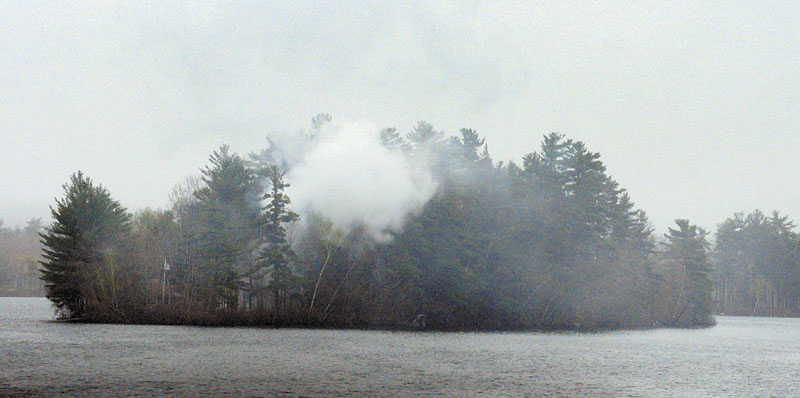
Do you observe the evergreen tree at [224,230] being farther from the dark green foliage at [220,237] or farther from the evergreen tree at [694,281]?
the evergreen tree at [694,281]

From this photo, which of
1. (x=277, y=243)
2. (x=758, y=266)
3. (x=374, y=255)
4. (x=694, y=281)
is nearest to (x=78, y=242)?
(x=277, y=243)

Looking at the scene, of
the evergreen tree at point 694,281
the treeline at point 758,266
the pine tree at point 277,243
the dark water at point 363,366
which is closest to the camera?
the dark water at point 363,366

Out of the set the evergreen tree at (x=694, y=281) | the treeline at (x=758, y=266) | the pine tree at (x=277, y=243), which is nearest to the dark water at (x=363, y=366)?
the pine tree at (x=277, y=243)

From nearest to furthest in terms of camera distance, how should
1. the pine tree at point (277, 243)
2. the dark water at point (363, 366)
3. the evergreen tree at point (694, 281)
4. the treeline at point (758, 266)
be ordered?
the dark water at point (363, 366) < the pine tree at point (277, 243) < the evergreen tree at point (694, 281) < the treeline at point (758, 266)

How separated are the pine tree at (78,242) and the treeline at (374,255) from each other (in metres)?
0.13

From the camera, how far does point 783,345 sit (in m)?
57.0

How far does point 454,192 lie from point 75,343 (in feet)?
148

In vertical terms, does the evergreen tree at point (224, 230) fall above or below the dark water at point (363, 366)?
above

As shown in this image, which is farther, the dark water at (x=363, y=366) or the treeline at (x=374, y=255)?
A: the treeline at (x=374, y=255)

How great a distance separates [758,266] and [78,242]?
403 feet

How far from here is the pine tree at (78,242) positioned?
6869 centimetres

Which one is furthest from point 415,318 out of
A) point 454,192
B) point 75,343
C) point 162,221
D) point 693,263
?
point 693,263

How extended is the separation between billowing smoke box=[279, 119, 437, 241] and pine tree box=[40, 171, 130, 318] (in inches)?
755

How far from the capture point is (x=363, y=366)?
33.4m
